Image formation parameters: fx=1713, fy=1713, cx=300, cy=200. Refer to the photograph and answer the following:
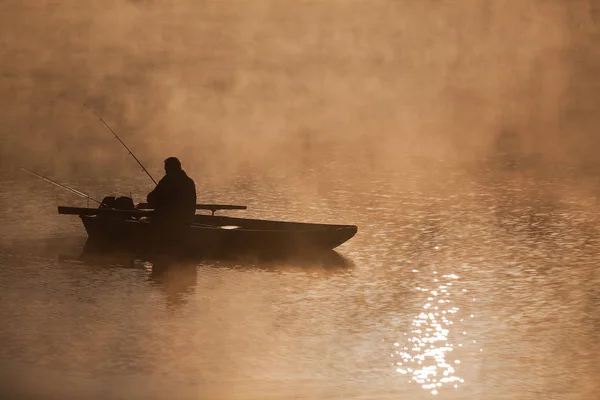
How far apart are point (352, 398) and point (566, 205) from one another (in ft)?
28.0

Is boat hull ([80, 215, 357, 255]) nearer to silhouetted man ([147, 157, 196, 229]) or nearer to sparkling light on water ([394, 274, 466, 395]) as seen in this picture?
silhouetted man ([147, 157, 196, 229])

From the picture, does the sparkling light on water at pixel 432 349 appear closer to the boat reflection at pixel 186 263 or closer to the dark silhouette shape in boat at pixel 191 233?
the boat reflection at pixel 186 263

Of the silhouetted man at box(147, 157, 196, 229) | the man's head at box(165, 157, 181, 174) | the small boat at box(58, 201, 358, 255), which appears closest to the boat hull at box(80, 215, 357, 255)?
the small boat at box(58, 201, 358, 255)

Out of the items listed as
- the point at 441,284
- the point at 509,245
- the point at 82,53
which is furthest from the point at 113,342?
the point at 82,53

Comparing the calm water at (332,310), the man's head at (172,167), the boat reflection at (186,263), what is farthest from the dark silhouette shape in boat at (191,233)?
the calm water at (332,310)

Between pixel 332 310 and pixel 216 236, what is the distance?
2.68 meters

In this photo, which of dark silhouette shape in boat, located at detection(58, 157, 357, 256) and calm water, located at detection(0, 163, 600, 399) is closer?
→ calm water, located at detection(0, 163, 600, 399)

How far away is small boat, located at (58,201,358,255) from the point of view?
16.1 m

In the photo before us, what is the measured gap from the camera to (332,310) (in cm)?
1380

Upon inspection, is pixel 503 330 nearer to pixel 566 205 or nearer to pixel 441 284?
pixel 441 284

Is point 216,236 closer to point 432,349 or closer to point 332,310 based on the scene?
point 332,310

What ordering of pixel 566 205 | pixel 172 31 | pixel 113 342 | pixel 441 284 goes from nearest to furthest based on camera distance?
1. pixel 113 342
2. pixel 441 284
3. pixel 566 205
4. pixel 172 31

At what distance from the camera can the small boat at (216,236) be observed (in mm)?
16141

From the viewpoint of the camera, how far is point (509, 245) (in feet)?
54.6
